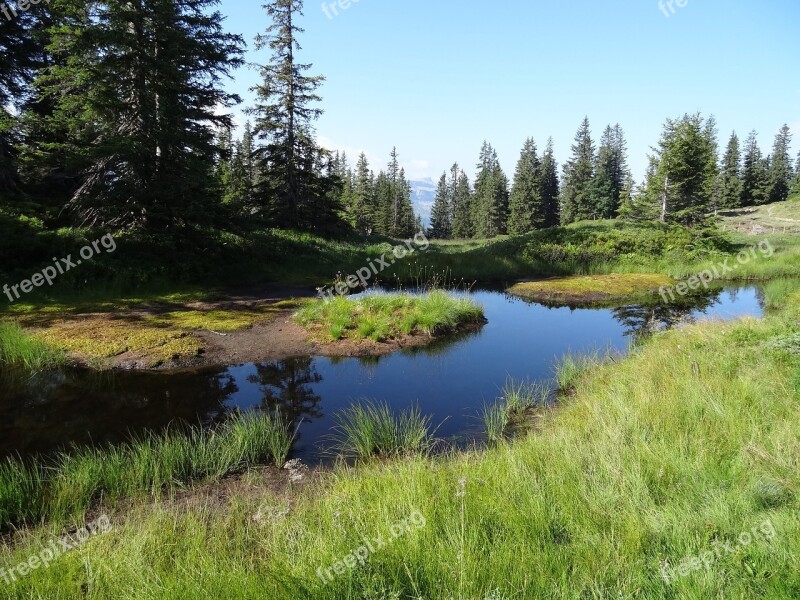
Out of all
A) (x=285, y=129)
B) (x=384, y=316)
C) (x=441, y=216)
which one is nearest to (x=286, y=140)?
(x=285, y=129)

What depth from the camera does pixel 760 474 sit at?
357 centimetres

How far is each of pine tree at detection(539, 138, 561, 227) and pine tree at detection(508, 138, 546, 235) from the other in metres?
3.60

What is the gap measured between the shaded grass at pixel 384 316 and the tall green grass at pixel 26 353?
535cm

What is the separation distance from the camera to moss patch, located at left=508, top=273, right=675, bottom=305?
17.8 metres

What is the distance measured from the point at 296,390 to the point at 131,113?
1219 centimetres

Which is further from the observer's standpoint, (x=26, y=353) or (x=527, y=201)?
(x=527, y=201)

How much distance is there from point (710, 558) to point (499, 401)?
4.91 meters

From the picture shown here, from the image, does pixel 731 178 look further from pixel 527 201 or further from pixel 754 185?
pixel 527 201

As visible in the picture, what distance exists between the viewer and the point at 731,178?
226 feet

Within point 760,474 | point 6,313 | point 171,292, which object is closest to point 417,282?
point 171,292

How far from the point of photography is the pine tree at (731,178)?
67.2m

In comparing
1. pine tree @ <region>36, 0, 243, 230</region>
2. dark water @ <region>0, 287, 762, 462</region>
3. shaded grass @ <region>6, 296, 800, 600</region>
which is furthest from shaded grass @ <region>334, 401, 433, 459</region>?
pine tree @ <region>36, 0, 243, 230</region>

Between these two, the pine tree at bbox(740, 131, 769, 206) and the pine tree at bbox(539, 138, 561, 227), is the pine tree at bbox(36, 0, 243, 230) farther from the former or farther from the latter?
the pine tree at bbox(740, 131, 769, 206)

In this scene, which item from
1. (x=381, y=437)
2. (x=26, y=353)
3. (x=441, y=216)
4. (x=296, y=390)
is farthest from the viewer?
(x=441, y=216)
